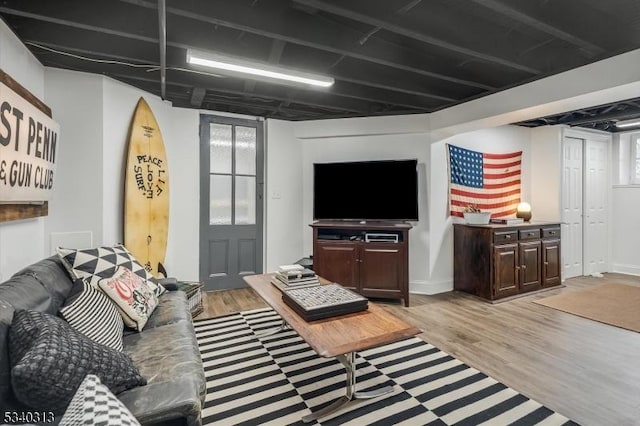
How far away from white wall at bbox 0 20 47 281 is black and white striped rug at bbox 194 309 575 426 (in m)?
1.47

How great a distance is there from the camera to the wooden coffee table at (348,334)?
64.1 inches

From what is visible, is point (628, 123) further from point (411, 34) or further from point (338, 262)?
point (338, 262)

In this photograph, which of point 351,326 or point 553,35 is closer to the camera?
point 351,326

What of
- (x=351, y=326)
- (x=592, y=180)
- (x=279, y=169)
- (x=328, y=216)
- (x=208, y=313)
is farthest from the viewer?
(x=592, y=180)

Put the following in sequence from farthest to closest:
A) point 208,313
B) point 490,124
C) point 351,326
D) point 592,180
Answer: point 592,180 → point 490,124 → point 208,313 → point 351,326

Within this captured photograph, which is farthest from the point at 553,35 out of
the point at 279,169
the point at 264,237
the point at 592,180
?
the point at 592,180

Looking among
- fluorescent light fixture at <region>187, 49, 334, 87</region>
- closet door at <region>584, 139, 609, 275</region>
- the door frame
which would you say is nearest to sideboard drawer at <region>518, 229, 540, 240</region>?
the door frame

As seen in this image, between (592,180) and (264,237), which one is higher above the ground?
(592,180)

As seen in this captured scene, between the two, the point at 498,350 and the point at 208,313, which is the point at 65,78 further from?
the point at 498,350

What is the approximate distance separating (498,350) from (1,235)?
364 cm

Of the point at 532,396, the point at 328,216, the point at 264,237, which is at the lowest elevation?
the point at 532,396

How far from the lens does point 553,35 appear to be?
2.37 metres

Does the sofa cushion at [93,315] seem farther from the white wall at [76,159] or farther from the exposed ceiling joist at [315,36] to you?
the exposed ceiling joist at [315,36]

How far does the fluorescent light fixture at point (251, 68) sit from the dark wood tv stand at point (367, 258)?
1.69m
